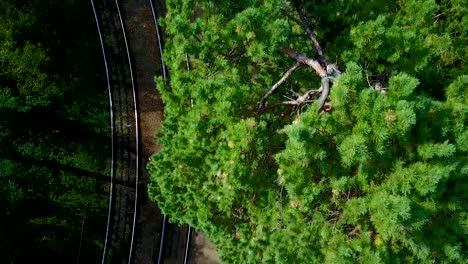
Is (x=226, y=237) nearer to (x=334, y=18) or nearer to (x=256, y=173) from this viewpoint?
(x=256, y=173)

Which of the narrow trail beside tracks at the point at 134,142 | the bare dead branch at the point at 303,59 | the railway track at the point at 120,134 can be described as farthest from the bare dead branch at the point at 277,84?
the railway track at the point at 120,134

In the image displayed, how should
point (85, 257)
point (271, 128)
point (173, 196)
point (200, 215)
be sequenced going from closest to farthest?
point (271, 128)
point (200, 215)
point (173, 196)
point (85, 257)

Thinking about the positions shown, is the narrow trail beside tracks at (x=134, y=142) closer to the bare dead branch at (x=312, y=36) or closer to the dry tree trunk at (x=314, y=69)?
the bare dead branch at (x=312, y=36)

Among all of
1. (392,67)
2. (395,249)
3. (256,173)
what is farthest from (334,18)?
(395,249)

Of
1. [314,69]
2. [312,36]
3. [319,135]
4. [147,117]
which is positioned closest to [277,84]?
[314,69]

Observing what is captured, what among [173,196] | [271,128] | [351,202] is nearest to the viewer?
Answer: [351,202]

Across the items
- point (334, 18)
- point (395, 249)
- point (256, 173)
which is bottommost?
point (395, 249)
